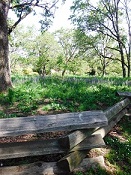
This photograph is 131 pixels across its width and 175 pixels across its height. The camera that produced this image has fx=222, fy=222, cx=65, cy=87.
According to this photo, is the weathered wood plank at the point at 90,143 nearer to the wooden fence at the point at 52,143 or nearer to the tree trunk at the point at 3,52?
the wooden fence at the point at 52,143

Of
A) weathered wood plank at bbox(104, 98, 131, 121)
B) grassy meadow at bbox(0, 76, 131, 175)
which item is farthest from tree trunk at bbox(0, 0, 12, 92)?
weathered wood plank at bbox(104, 98, 131, 121)

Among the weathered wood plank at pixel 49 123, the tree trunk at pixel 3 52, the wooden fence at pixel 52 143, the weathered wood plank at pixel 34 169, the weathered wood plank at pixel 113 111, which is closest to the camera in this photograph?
the weathered wood plank at pixel 49 123

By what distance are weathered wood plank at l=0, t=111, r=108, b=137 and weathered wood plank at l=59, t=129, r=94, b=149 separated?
0.37 ft

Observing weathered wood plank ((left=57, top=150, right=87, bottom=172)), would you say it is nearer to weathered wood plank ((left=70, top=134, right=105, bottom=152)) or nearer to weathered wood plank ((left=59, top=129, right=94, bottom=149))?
weathered wood plank ((left=70, top=134, right=105, bottom=152))

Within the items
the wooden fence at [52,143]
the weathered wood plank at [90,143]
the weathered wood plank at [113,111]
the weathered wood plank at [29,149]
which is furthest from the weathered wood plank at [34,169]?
the weathered wood plank at [113,111]

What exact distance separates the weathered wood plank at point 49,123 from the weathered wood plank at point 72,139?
114 mm

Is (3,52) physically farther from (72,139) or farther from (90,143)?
(72,139)

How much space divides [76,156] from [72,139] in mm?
395

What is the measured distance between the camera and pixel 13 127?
130 inches

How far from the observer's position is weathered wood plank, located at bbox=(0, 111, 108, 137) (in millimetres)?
3281

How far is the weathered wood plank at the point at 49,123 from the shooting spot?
3281 mm

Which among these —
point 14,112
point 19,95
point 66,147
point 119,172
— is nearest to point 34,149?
point 66,147

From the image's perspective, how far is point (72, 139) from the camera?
352 cm

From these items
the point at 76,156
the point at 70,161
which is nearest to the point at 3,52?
the point at 76,156
